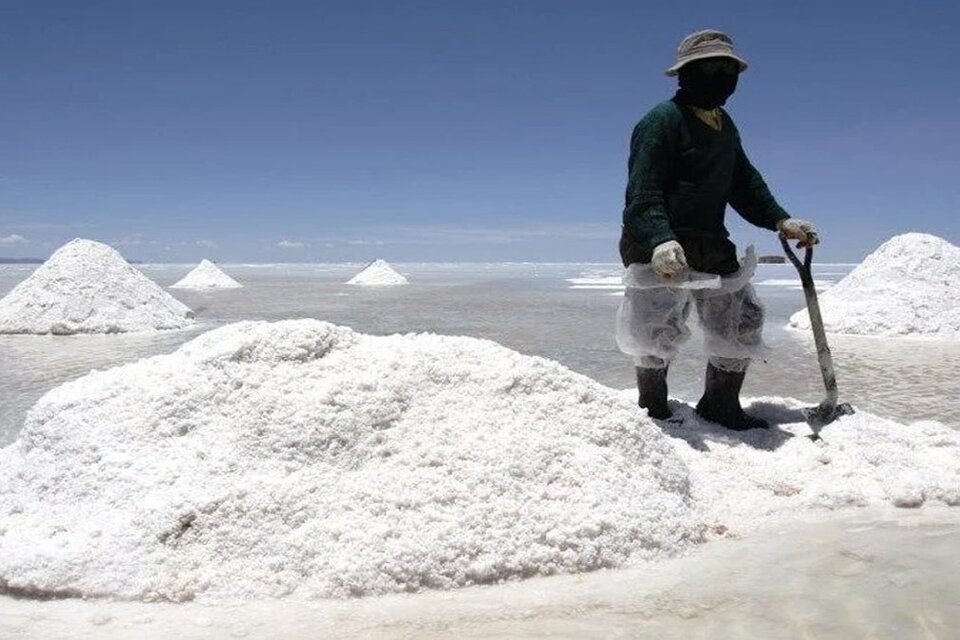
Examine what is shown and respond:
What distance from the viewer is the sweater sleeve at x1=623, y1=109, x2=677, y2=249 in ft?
9.21

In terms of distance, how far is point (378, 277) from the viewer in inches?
962

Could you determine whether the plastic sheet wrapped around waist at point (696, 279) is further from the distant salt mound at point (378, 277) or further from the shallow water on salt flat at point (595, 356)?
the distant salt mound at point (378, 277)

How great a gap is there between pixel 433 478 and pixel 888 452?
1786 mm

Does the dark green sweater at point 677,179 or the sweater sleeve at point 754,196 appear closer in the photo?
the dark green sweater at point 677,179

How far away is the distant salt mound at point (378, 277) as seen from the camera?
24.1 meters

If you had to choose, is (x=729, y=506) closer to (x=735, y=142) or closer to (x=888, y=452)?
(x=888, y=452)

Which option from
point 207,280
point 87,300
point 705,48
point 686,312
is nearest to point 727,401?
point 686,312

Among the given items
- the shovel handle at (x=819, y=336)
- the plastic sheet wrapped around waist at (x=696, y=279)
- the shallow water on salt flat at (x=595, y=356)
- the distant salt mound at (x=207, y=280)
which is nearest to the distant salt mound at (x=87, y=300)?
the shallow water on salt flat at (x=595, y=356)

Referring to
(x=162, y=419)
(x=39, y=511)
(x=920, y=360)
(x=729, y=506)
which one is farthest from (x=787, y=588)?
(x=920, y=360)

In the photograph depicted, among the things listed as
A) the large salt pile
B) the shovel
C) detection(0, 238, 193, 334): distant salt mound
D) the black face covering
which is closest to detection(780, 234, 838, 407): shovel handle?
the shovel

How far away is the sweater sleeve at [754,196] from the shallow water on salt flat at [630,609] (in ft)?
5.56

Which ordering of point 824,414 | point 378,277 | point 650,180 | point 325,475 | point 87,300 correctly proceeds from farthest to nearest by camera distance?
point 378,277 → point 87,300 → point 824,414 → point 650,180 → point 325,475

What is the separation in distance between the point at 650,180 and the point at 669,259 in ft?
1.21

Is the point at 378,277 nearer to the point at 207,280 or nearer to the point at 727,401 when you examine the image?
the point at 207,280
